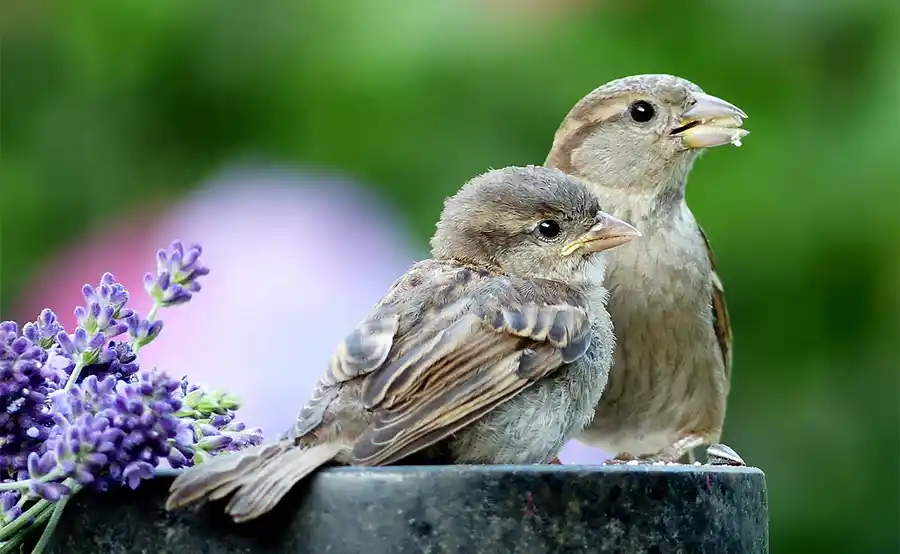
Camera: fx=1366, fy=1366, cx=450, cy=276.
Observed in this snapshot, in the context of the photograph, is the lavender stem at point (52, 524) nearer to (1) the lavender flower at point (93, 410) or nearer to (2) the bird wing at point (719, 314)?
(1) the lavender flower at point (93, 410)

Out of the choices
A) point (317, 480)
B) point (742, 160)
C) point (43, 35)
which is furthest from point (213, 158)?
point (317, 480)

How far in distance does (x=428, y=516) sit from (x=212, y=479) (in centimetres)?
20

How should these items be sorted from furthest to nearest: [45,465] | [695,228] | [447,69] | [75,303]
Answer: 1. [447,69]
2. [75,303]
3. [695,228]
4. [45,465]

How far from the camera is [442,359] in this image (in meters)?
1.52

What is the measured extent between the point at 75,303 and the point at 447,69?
3.31 feet

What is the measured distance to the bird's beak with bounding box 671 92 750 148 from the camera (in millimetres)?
2338

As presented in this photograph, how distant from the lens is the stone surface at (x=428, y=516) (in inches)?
50.1

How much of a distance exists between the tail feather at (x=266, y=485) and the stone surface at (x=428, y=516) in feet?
0.08

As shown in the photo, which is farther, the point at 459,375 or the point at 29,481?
the point at 459,375

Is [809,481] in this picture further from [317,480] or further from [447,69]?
[317,480]

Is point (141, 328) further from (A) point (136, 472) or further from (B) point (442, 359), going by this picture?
(B) point (442, 359)

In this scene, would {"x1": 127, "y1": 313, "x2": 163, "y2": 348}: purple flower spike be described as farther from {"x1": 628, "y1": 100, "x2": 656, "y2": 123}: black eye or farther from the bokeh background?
the bokeh background

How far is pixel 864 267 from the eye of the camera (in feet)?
10.5

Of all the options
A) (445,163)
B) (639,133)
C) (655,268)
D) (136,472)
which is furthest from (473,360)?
(445,163)
